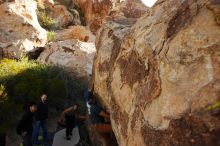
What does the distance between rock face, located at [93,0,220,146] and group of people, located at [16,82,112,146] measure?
1519mm

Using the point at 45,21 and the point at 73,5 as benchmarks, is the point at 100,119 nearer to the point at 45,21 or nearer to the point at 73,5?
the point at 45,21

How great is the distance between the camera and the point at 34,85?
1341 cm

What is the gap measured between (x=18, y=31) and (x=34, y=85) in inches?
Result: 227

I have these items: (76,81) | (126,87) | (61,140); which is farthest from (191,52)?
(76,81)

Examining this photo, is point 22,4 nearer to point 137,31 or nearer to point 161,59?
point 137,31

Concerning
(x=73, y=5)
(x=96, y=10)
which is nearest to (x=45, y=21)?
(x=96, y=10)

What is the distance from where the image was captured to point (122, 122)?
8609mm

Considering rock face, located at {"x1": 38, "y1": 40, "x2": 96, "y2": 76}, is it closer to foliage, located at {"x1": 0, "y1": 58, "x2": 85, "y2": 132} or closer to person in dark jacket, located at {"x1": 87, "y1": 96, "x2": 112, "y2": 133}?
foliage, located at {"x1": 0, "y1": 58, "x2": 85, "y2": 132}

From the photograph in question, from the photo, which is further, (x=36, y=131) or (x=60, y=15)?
(x=60, y=15)

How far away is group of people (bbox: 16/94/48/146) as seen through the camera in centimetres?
991

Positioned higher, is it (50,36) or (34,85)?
(50,36)

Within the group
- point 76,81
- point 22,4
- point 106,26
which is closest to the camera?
point 106,26

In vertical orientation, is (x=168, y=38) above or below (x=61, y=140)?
above

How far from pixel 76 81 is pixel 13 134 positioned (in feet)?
11.1
